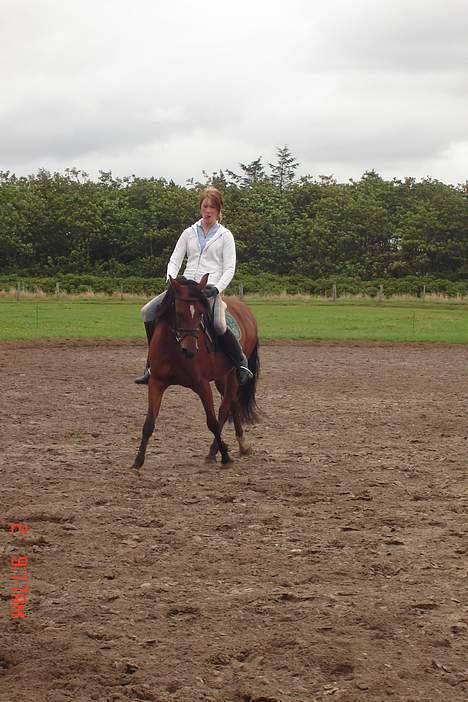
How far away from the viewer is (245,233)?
6462cm

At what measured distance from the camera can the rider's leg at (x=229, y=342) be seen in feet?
27.4

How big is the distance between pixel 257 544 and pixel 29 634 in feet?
6.52

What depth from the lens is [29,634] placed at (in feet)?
13.3

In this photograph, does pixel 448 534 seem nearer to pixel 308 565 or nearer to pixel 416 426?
pixel 308 565

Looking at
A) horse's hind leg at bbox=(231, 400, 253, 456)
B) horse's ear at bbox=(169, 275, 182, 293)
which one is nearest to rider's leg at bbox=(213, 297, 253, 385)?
horse's hind leg at bbox=(231, 400, 253, 456)

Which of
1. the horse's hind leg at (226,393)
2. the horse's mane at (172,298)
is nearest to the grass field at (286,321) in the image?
the horse's hind leg at (226,393)

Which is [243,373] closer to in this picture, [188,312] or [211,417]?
[211,417]

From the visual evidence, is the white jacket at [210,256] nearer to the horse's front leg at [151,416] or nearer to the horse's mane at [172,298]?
the horse's mane at [172,298]

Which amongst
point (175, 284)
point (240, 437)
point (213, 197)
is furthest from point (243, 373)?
point (213, 197)

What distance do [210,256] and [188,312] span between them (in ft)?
2.86

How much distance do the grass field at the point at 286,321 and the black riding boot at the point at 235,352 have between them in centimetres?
1508

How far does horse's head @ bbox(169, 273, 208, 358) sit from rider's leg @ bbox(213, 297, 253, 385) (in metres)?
0.50

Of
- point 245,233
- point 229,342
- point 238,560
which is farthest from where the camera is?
point 245,233

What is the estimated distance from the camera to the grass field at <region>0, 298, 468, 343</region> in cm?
2498
